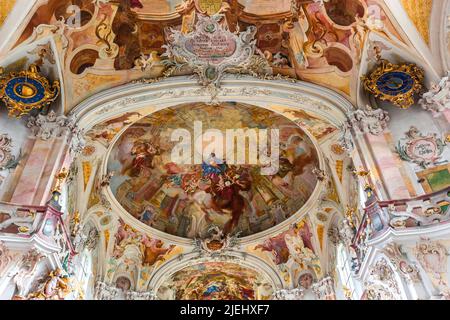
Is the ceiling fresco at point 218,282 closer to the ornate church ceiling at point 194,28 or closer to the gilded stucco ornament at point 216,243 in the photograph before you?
the gilded stucco ornament at point 216,243

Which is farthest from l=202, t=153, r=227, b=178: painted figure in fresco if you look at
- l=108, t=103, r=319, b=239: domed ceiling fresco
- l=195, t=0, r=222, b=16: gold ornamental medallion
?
l=195, t=0, r=222, b=16: gold ornamental medallion

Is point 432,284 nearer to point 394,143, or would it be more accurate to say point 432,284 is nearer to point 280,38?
point 394,143

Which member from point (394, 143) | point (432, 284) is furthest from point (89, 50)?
point (432, 284)

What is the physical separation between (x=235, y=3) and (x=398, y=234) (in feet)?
26.1

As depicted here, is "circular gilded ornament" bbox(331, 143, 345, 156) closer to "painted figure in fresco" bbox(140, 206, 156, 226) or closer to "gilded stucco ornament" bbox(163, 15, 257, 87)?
"gilded stucco ornament" bbox(163, 15, 257, 87)

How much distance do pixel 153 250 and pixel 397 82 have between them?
11.8 m

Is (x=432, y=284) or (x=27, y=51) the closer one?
(x=432, y=284)

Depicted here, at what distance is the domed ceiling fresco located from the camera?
51.5 ft

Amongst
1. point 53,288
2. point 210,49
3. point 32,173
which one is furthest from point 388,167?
point 32,173

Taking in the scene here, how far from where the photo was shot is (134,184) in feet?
56.2

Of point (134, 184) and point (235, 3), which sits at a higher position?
point (235, 3)

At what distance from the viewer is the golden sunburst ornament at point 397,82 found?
1177cm

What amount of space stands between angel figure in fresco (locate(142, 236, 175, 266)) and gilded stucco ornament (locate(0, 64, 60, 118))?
7891 millimetres

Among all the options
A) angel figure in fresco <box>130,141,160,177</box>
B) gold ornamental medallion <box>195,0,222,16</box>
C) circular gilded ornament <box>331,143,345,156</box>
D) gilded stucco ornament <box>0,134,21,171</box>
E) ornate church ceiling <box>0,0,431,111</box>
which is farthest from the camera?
angel figure in fresco <box>130,141,160,177</box>
